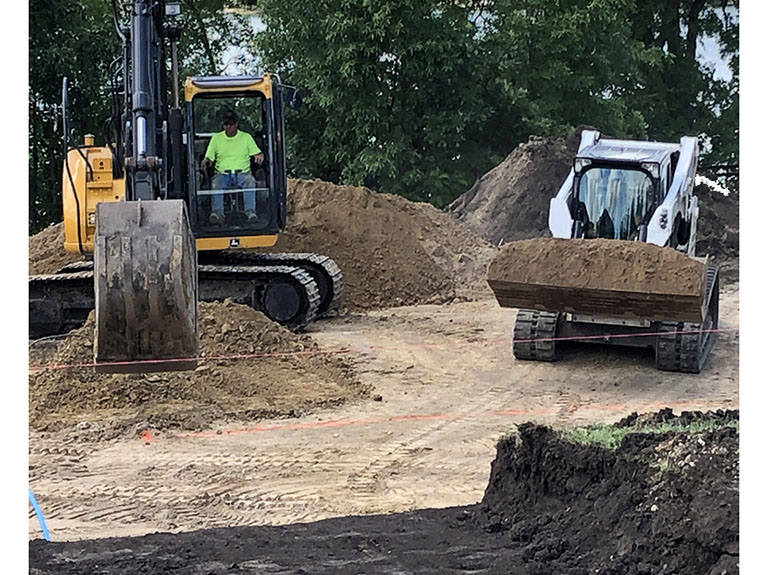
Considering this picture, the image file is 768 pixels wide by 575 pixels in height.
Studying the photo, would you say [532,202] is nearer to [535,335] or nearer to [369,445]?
[535,335]

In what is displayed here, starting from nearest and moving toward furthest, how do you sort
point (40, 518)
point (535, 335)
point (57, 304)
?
point (40, 518), point (535, 335), point (57, 304)

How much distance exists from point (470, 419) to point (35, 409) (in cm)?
333

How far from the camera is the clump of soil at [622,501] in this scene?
3.78 metres

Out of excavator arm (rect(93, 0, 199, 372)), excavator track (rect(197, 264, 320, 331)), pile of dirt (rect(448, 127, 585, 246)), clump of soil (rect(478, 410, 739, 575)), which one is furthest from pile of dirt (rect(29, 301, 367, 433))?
pile of dirt (rect(448, 127, 585, 246))

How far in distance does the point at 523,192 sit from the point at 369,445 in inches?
394

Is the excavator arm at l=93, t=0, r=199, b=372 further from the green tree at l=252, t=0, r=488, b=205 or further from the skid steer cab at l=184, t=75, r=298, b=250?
the green tree at l=252, t=0, r=488, b=205

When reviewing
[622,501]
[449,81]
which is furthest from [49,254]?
[622,501]

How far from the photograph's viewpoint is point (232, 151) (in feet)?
32.6

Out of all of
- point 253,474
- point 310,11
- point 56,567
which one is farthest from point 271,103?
point 310,11

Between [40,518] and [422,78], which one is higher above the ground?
[422,78]

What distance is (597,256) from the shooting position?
8.32m

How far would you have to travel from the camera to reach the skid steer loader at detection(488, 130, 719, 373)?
8.22 m

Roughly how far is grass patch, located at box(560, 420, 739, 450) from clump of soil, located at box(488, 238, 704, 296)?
3.23m

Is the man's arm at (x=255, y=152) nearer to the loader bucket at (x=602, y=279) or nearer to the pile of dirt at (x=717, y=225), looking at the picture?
the loader bucket at (x=602, y=279)
